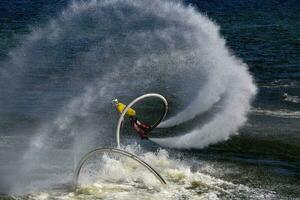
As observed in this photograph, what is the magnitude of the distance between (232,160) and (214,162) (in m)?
1.20

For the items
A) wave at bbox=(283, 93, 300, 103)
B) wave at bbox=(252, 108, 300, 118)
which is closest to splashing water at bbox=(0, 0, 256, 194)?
wave at bbox=(252, 108, 300, 118)

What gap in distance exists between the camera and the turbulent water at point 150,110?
3169cm

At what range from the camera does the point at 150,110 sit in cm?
4491

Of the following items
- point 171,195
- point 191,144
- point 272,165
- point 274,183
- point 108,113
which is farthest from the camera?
point 108,113

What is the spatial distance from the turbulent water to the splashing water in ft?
0.41

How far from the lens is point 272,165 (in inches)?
1359

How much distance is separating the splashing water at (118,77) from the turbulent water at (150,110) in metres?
0.12

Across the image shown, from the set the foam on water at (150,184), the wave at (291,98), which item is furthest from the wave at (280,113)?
the foam on water at (150,184)

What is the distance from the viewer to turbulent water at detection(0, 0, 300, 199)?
3169cm

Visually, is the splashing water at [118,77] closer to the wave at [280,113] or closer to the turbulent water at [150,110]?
the turbulent water at [150,110]

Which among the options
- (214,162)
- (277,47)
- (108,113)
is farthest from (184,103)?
(277,47)

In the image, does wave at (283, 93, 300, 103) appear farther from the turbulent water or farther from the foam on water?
the foam on water

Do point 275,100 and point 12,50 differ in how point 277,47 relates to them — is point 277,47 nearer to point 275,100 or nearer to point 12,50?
point 275,100

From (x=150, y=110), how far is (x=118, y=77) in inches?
366
